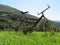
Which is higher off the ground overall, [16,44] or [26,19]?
[26,19]

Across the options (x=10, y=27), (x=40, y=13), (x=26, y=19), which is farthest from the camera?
(x=10, y=27)

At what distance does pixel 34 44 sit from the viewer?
16.3 ft

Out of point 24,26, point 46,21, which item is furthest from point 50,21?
point 24,26

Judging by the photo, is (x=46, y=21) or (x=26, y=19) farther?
(x=26, y=19)

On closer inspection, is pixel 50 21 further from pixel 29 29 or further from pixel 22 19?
pixel 22 19

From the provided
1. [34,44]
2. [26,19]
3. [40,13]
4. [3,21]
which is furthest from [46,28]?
[34,44]

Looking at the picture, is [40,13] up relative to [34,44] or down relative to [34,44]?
up

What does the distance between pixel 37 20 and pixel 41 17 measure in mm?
286

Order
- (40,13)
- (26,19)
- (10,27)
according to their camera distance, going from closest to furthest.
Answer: (40,13) < (26,19) < (10,27)

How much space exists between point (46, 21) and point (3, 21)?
322cm

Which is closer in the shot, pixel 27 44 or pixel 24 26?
pixel 27 44

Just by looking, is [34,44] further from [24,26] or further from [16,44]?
[24,26]

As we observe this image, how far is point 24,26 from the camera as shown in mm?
12273

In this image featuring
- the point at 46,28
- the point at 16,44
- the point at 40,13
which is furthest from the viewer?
the point at 40,13
